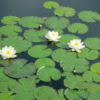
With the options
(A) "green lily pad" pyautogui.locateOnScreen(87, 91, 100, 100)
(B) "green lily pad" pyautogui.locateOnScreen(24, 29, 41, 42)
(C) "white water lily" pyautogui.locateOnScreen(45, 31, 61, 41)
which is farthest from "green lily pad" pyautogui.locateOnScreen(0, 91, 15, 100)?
(C) "white water lily" pyautogui.locateOnScreen(45, 31, 61, 41)

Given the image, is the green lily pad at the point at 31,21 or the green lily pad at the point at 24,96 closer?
the green lily pad at the point at 24,96

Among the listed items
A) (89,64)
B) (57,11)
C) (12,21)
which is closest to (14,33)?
(12,21)

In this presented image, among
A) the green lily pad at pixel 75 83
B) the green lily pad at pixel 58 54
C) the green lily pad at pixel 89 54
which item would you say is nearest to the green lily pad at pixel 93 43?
the green lily pad at pixel 89 54

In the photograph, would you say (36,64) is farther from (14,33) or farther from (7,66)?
(14,33)

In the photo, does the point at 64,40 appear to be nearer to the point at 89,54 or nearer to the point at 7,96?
the point at 89,54

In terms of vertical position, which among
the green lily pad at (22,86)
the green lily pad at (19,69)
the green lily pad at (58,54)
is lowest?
the green lily pad at (22,86)

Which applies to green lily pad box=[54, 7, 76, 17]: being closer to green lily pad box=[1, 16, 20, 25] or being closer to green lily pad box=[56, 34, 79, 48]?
green lily pad box=[56, 34, 79, 48]

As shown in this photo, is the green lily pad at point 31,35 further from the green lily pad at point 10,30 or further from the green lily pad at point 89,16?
the green lily pad at point 89,16
